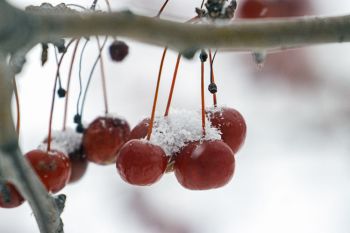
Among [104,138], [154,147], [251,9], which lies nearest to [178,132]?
[154,147]

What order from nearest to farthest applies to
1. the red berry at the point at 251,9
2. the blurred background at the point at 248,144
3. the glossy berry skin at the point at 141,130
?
the glossy berry skin at the point at 141,130, the red berry at the point at 251,9, the blurred background at the point at 248,144

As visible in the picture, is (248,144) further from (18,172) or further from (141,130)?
(18,172)

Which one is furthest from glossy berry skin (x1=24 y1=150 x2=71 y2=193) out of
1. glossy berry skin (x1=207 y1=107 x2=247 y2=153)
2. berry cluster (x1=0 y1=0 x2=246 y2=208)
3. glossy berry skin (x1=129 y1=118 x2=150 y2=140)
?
glossy berry skin (x1=207 y1=107 x2=247 y2=153)

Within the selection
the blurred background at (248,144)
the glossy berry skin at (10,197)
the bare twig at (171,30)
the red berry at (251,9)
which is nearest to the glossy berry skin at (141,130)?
the glossy berry skin at (10,197)

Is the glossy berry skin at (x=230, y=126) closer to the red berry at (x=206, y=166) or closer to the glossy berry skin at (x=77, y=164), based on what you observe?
the red berry at (x=206, y=166)

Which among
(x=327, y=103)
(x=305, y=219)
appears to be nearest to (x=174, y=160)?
(x=327, y=103)

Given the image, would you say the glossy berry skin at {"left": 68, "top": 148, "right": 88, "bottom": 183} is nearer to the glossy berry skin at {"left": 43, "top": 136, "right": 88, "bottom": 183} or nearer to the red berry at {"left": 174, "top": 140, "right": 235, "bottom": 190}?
the glossy berry skin at {"left": 43, "top": 136, "right": 88, "bottom": 183}
